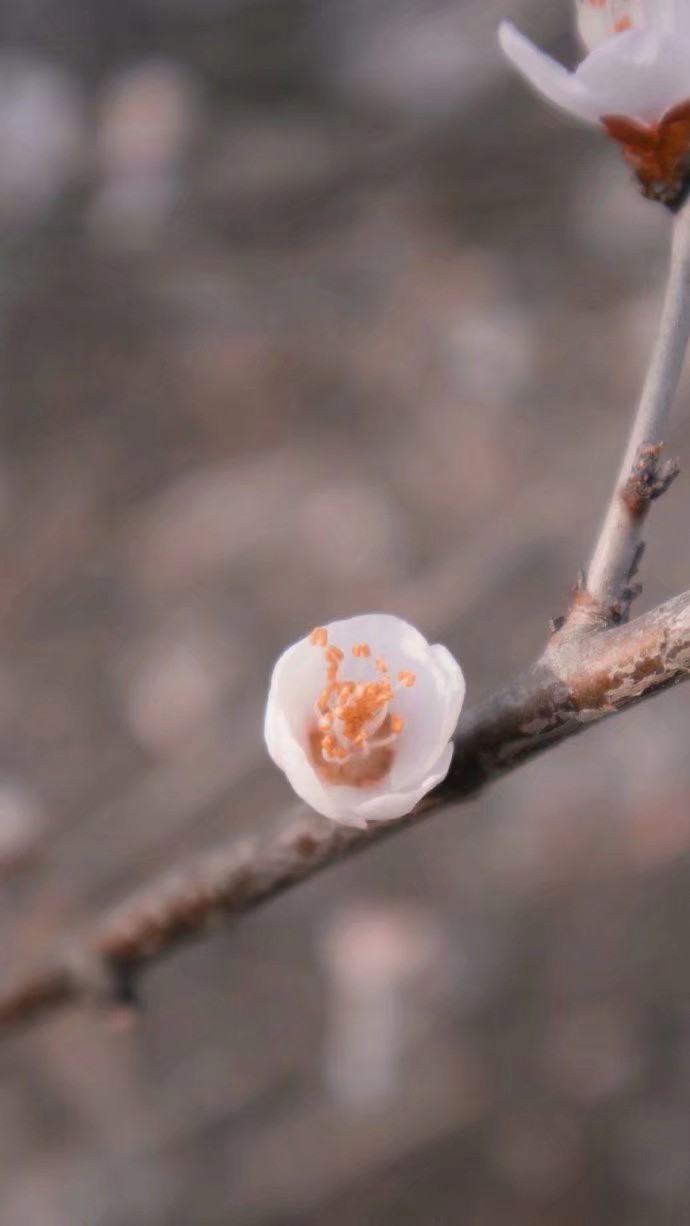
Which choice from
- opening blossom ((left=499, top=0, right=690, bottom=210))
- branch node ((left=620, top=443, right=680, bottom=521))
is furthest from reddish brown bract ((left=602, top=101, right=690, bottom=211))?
branch node ((left=620, top=443, right=680, bottom=521))

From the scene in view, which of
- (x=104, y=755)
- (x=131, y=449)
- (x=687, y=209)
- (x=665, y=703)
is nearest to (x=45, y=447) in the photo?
(x=131, y=449)

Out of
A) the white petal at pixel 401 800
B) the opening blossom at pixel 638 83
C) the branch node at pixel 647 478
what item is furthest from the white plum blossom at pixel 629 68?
the white petal at pixel 401 800

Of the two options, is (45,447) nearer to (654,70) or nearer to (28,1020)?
(28,1020)

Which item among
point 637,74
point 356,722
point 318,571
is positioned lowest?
point 318,571

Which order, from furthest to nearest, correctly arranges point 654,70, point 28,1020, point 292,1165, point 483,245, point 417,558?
point 483,245 → point 417,558 → point 292,1165 → point 28,1020 → point 654,70

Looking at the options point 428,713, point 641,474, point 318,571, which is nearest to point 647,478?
point 641,474

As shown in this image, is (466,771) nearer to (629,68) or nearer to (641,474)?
(641,474)
